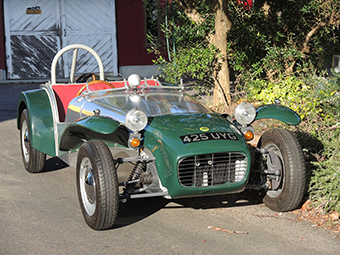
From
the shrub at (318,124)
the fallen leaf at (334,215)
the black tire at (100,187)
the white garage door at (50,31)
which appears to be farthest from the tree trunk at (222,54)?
the white garage door at (50,31)

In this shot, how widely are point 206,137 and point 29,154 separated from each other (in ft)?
9.98

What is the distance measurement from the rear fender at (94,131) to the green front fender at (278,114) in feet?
5.05

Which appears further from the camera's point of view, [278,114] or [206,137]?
[278,114]

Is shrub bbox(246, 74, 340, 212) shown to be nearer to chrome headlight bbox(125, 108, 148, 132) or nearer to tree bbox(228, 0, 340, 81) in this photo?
tree bbox(228, 0, 340, 81)

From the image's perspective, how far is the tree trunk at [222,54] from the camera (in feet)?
28.2

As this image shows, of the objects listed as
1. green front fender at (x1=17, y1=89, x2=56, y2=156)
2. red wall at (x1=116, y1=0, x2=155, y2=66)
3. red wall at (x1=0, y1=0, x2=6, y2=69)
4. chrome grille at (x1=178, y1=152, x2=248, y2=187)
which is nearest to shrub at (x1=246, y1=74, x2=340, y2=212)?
chrome grille at (x1=178, y1=152, x2=248, y2=187)

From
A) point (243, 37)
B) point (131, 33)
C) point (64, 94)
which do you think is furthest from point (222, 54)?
point (131, 33)

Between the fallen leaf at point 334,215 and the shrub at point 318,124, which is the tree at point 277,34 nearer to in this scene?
the shrub at point 318,124

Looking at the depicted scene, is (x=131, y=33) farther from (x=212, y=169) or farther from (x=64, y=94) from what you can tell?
(x=212, y=169)

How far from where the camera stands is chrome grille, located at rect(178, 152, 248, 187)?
4566 millimetres

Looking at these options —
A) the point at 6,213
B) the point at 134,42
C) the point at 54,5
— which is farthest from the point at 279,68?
the point at 54,5

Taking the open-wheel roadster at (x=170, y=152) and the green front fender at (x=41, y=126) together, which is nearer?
the open-wheel roadster at (x=170, y=152)

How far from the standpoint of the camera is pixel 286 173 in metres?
4.89

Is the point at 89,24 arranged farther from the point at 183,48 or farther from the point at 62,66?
the point at 183,48
